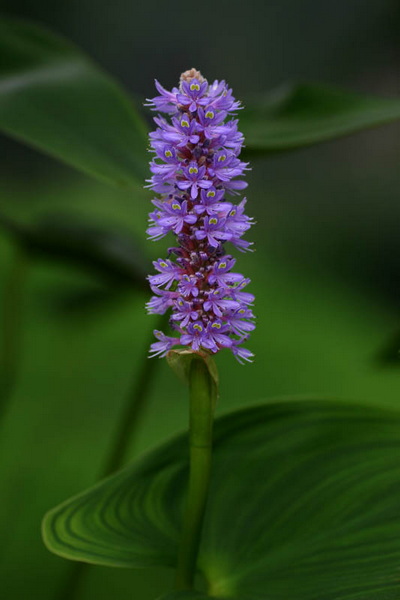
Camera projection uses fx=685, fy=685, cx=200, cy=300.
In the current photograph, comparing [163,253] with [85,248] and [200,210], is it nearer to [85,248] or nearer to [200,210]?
[85,248]

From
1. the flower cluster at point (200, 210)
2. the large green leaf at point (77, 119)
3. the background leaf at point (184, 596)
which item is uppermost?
the large green leaf at point (77, 119)

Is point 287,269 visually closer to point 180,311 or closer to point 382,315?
point 382,315

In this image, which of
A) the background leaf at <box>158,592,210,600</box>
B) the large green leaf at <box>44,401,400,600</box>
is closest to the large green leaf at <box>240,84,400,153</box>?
the large green leaf at <box>44,401,400,600</box>

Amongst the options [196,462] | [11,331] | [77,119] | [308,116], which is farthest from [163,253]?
[196,462]

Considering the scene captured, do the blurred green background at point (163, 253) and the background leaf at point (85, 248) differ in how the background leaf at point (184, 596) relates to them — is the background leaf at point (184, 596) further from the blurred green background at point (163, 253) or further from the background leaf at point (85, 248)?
the background leaf at point (85, 248)

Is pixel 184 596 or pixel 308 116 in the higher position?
pixel 308 116

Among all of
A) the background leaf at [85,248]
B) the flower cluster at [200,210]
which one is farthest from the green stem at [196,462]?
the background leaf at [85,248]
